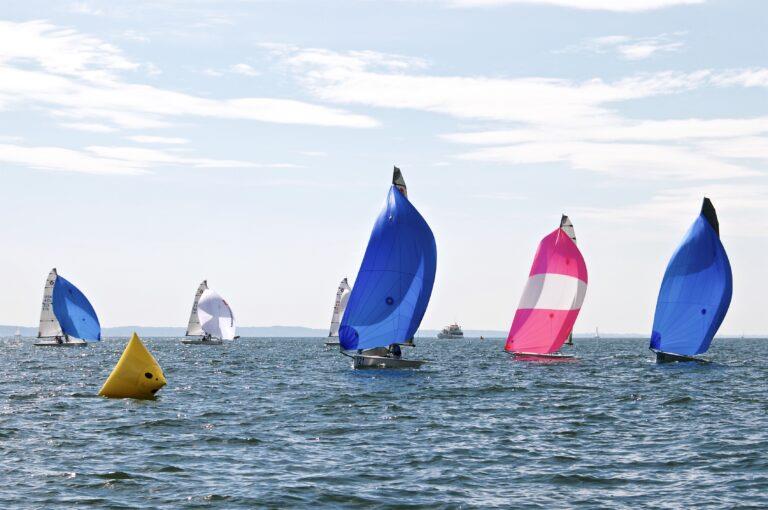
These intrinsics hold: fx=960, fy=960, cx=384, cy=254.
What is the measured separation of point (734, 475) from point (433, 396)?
64.8 ft

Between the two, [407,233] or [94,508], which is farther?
[407,233]

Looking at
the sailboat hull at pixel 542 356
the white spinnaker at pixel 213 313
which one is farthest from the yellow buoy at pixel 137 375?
the white spinnaker at pixel 213 313

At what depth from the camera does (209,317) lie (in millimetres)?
130000

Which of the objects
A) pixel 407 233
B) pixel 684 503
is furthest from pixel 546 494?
pixel 407 233

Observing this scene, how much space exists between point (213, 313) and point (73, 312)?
25.7 metres

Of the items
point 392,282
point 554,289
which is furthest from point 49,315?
point 392,282

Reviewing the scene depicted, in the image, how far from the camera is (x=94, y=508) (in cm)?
1847

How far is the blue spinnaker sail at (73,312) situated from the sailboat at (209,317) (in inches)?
836

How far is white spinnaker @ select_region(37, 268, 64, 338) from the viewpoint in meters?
106

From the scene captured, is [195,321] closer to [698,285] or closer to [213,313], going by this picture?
[213,313]

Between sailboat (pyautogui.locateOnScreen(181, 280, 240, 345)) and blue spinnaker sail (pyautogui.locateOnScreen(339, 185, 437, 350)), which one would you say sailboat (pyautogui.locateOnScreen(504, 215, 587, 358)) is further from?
sailboat (pyautogui.locateOnScreen(181, 280, 240, 345))

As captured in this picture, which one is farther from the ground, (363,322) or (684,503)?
(363,322)

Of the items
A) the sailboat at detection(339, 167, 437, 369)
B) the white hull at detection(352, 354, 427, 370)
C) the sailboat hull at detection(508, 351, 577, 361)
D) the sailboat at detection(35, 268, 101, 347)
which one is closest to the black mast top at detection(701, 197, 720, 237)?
the sailboat hull at detection(508, 351, 577, 361)

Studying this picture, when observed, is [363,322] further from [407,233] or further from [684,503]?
[684,503]
